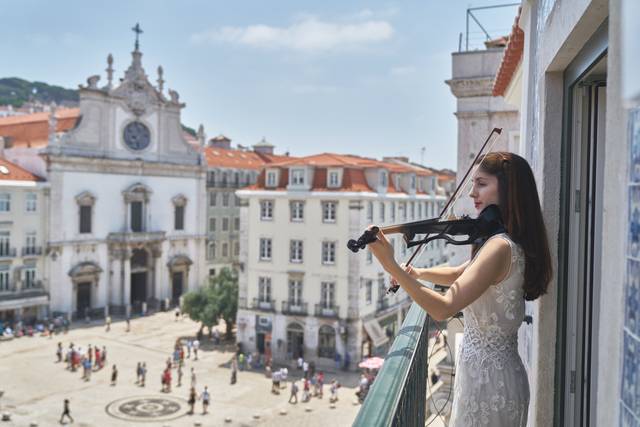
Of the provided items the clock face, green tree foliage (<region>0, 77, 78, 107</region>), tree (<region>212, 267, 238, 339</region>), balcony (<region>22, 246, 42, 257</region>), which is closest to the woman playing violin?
tree (<region>212, 267, 238, 339</region>)

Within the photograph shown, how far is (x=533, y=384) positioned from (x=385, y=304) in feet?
95.5

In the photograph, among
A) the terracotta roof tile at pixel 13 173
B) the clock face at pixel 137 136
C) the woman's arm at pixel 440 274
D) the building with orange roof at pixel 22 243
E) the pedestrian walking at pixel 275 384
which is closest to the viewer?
the woman's arm at pixel 440 274

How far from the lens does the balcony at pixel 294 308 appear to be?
30.4 meters

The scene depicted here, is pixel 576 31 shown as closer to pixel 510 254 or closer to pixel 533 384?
pixel 510 254

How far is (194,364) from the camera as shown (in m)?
29.7

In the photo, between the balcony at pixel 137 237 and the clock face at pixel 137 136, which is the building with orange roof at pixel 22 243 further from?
the clock face at pixel 137 136

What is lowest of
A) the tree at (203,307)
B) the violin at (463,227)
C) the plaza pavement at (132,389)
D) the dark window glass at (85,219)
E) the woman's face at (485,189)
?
the plaza pavement at (132,389)

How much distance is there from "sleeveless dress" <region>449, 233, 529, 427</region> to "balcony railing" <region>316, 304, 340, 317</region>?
27234 mm

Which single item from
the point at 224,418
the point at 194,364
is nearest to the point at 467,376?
the point at 224,418

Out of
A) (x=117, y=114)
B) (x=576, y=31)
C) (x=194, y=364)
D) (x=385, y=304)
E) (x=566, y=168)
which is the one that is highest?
(x=117, y=114)

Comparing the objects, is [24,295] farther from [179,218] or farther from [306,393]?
[306,393]

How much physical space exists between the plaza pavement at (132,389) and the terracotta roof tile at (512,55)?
55.8ft

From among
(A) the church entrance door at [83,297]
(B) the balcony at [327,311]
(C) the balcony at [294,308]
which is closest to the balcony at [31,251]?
(A) the church entrance door at [83,297]

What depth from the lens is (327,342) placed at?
3033 cm
